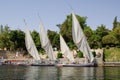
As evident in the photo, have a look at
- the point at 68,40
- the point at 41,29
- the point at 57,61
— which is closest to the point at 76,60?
the point at 57,61

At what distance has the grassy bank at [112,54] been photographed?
291ft

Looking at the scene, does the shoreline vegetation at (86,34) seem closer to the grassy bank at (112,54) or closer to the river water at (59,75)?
the grassy bank at (112,54)

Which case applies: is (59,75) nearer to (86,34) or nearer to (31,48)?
(31,48)

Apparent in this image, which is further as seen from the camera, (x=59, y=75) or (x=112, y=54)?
(x=112, y=54)

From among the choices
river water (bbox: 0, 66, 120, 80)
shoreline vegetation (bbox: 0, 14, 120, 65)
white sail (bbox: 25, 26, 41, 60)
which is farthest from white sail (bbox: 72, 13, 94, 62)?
river water (bbox: 0, 66, 120, 80)

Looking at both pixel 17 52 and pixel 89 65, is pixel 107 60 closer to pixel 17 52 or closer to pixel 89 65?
pixel 89 65

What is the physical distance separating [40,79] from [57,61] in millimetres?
42348

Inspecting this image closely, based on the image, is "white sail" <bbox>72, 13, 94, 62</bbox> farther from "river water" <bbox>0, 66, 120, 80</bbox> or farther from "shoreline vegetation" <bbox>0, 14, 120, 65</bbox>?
"river water" <bbox>0, 66, 120, 80</bbox>

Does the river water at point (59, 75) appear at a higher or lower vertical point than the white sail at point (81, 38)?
lower

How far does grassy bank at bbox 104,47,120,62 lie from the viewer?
291 feet

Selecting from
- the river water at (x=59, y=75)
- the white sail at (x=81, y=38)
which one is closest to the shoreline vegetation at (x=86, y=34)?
the white sail at (x=81, y=38)

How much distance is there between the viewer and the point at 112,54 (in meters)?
90.5

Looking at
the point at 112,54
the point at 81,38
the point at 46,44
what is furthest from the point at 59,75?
the point at 112,54

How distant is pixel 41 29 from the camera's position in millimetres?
89812
